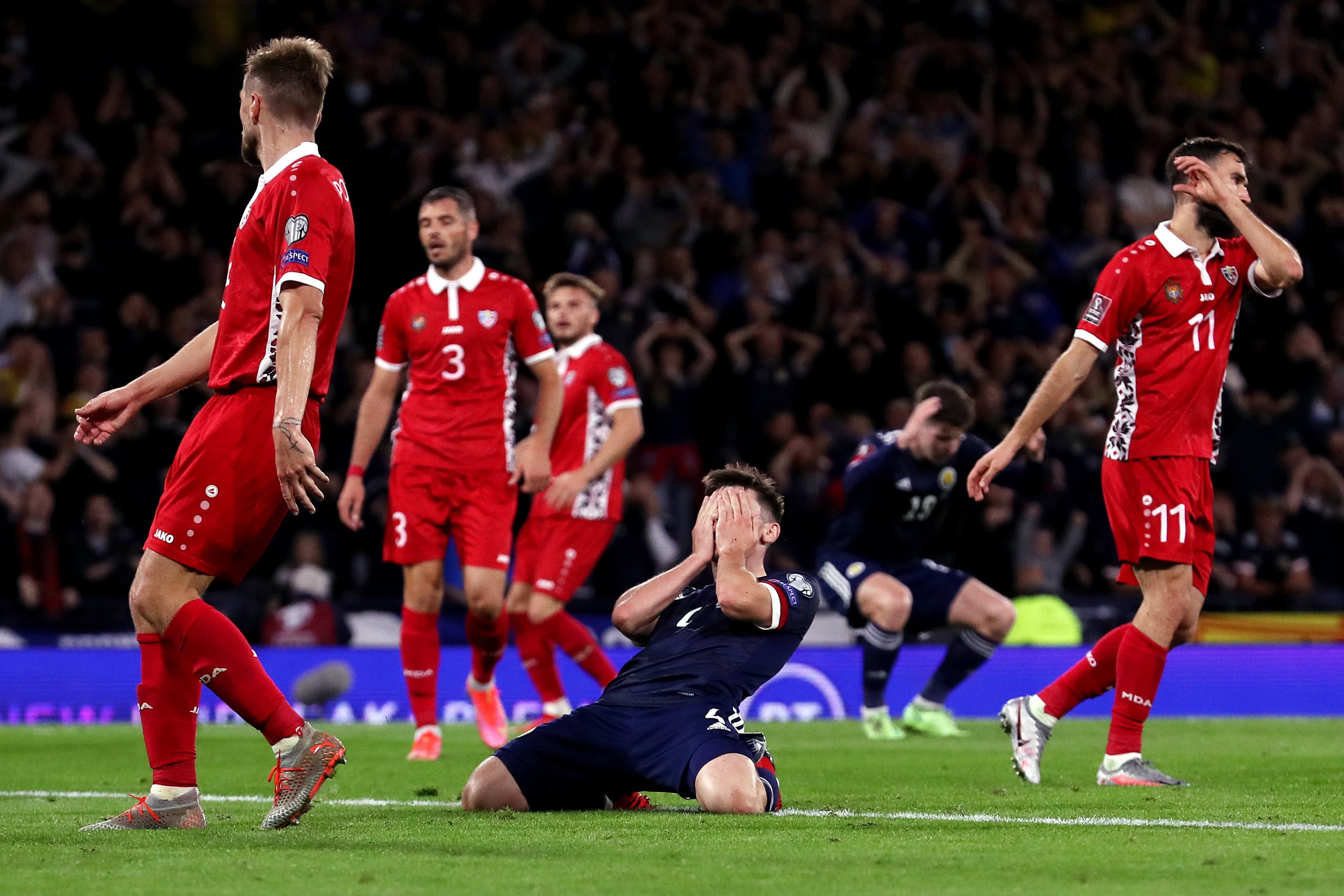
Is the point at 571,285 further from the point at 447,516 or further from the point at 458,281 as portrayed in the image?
the point at 447,516

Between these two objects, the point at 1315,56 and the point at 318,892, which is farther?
the point at 1315,56

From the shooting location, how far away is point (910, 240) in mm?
18266

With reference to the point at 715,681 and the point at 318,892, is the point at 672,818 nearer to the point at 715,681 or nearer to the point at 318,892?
the point at 715,681

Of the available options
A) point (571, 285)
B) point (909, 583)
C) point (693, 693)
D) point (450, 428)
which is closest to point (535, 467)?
point (450, 428)

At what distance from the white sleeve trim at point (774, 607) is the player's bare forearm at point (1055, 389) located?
140 cm

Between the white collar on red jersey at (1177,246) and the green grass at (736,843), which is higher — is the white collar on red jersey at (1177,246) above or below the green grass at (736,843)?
above

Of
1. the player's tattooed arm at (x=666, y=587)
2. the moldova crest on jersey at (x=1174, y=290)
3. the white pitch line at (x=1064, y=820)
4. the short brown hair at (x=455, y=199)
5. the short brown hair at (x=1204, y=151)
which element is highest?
the short brown hair at (x=455, y=199)

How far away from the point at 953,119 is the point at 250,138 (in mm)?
14508

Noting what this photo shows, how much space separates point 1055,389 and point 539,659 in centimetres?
466

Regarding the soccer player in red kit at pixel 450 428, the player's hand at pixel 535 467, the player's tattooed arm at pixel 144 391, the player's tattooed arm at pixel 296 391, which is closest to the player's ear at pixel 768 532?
the player's tattooed arm at pixel 296 391

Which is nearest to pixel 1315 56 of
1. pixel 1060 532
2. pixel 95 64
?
pixel 1060 532

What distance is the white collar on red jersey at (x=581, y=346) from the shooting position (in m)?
11.4

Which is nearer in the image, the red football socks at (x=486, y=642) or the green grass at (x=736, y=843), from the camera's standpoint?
the green grass at (x=736, y=843)

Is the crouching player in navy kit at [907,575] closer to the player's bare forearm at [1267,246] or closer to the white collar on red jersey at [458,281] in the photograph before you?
the white collar on red jersey at [458,281]
